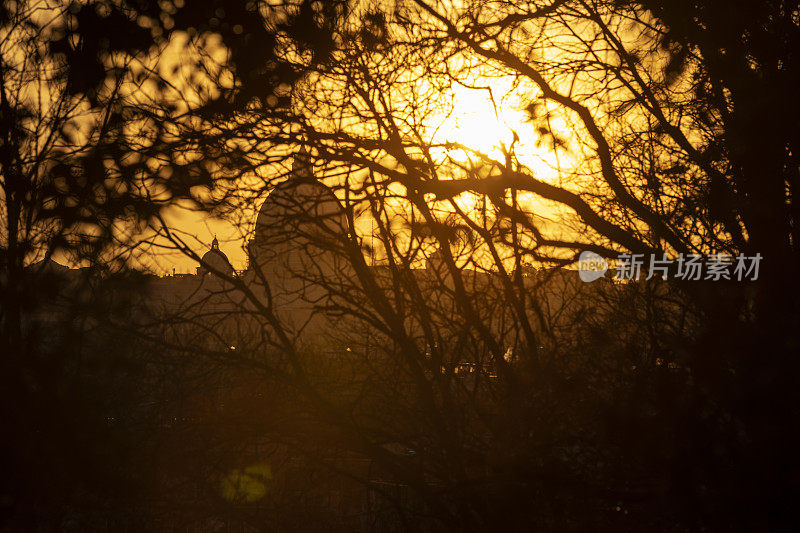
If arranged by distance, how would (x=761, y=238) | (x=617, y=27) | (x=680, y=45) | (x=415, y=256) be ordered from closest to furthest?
1. (x=761, y=238)
2. (x=680, y=45)
3. (x=617, y=27)
4. (x=415, y=256)

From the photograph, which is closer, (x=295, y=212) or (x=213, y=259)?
(x=295, y=212)

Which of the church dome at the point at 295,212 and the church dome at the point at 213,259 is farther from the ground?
the church dome at the point at 295,212

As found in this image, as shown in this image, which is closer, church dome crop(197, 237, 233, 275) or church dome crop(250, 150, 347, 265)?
church dome crop(250, 150, 347, 265)

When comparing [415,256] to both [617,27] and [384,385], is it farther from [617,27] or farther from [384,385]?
[617,27]

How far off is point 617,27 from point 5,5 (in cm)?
456

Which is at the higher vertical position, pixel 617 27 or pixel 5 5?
pixel 617 27

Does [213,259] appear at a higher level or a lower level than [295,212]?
lower

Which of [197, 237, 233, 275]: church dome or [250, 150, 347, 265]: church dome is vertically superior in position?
[250, 150, 347, 265]: church dome

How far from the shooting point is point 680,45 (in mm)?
5004

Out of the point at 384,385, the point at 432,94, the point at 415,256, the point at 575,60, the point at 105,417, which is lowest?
the point at 105,417

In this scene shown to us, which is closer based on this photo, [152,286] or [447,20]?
[447,20]

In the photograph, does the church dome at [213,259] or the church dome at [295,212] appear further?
the church dome at [213,259]

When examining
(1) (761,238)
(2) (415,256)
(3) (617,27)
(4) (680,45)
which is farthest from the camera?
(2) (415,256)

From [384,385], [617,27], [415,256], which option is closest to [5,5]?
[415,256]
